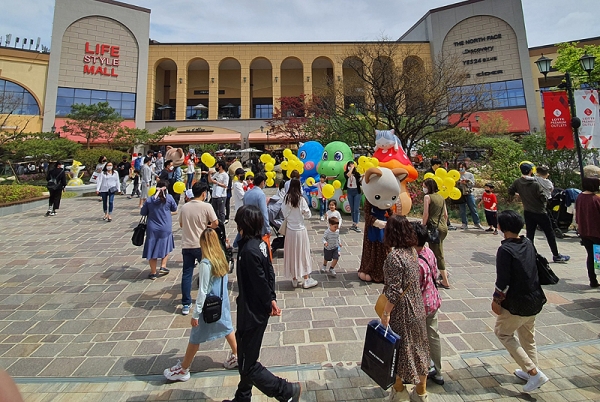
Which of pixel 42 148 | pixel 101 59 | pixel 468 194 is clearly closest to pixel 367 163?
pixel 468 194

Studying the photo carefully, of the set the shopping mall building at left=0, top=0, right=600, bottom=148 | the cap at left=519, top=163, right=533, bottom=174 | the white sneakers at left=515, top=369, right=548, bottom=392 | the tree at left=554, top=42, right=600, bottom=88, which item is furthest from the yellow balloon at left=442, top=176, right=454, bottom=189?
the shopping mall building at left=0, top=0, right=600, bottom=148

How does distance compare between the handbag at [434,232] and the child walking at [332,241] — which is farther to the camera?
the child walking at [332,241]

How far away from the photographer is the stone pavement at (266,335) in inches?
111

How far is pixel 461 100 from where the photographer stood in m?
16.4

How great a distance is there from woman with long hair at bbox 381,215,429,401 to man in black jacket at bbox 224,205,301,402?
0.94 metres

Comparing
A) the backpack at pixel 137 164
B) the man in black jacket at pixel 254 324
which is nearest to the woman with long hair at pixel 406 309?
the man in black jacket at pixel 254 324

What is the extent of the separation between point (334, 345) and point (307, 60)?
34.5 metres

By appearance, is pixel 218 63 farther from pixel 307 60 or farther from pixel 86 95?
pixel 86 95

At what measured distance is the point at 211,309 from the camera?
2699 mm

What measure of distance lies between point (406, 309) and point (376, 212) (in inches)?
107

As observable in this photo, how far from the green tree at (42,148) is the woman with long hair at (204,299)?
2297 centimetres

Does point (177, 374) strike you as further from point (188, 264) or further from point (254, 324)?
point (188, 264)

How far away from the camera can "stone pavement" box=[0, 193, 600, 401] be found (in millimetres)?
2822

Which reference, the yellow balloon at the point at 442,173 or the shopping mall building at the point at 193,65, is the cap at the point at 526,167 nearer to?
the yellow balloon at the point at 442,173
